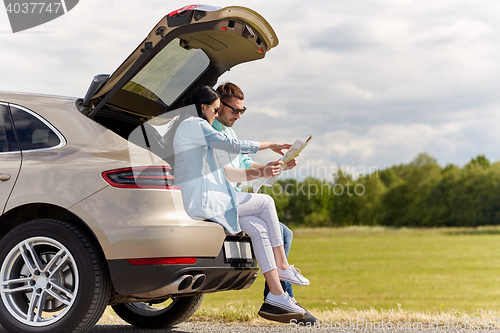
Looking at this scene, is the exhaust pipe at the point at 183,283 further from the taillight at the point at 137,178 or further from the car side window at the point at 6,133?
the car side window at the point at 6,133

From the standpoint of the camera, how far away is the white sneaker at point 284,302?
163 inches

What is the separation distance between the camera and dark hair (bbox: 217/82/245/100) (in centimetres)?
451

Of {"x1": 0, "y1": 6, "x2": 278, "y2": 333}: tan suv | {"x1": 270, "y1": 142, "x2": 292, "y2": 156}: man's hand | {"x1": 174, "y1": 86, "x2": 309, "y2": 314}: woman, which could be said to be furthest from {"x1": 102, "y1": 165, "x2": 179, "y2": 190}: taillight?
A: {"x1": 270, "y1": 142, "x2": 292, "y2": 156}: man's hand

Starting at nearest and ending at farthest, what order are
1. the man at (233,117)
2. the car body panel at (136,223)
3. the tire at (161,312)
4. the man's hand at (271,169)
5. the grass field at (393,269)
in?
the car body panel at (136,223)
the man's hand at (271,169)
the man at (233,117)
the tire at (161,312)
the grass field at (393,269)

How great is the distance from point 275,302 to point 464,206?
10794 cm

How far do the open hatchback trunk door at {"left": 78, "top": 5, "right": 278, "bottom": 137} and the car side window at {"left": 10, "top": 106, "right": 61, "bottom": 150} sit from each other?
12.4 inches

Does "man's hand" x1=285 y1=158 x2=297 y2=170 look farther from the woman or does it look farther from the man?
the woman

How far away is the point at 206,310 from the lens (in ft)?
18.4

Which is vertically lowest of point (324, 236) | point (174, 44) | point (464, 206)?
point (324, 236)

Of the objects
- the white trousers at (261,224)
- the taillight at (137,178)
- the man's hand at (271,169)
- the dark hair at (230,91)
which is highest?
the dark hair at (230,91)

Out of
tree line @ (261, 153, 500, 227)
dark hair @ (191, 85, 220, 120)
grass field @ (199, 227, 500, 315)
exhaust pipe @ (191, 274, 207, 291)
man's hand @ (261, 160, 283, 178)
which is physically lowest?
grass field @ (199, 227, 500, 315)

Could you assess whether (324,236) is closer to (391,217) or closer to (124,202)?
(391,217)

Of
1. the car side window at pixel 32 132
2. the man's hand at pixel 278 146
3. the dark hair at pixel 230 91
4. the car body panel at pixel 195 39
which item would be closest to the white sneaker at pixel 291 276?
the man's hand at pixel 278 146

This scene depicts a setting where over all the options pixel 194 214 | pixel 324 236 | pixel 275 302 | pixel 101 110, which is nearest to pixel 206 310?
pixel 275 302
